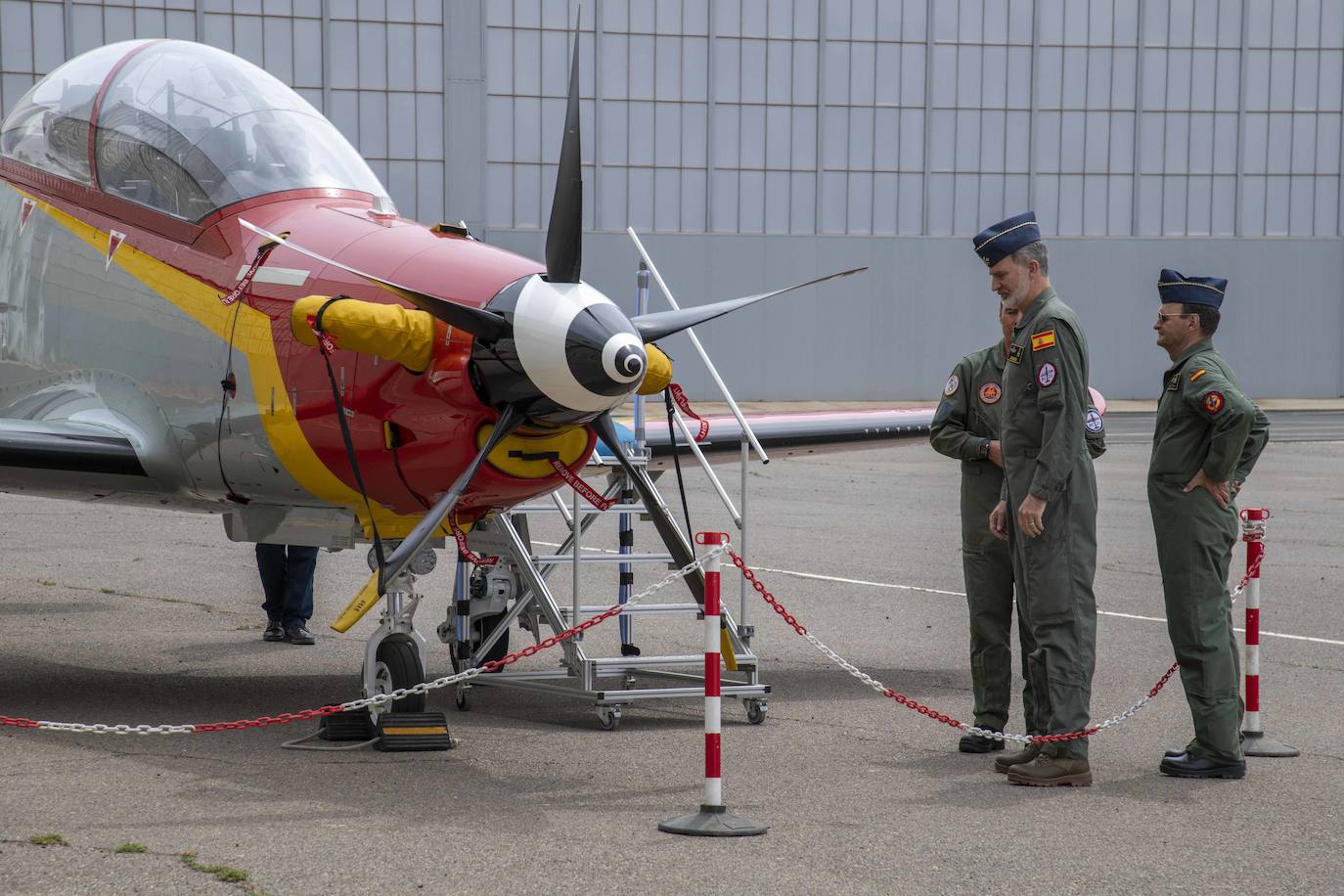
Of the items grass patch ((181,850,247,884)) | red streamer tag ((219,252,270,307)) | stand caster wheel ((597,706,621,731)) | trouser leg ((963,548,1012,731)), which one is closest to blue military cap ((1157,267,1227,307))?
trouser leg ((963,548,1012,731))

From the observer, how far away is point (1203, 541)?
6.13 meters

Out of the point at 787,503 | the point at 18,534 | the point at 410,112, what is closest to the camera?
the point at 18,534

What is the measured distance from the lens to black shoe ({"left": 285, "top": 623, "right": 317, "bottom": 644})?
9586 mm

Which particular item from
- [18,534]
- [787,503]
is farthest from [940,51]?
[18,534]

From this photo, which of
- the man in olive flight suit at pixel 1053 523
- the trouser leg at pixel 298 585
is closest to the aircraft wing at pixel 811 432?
the trouser leg at pixel 298 585

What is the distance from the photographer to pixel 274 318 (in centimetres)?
636

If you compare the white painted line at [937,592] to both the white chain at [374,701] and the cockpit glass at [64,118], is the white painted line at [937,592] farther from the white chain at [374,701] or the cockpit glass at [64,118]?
the cockpit glass at [64,118]

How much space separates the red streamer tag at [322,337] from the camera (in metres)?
5.65

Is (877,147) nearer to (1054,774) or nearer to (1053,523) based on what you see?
(1053,523)

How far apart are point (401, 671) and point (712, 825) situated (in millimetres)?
1945

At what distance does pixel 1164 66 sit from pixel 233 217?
4236cm

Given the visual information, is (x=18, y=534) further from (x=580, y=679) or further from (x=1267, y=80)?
(x=1267, y=80)

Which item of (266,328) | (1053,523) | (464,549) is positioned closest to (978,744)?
(1053,523)

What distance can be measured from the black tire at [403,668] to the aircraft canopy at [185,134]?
6.84ft
